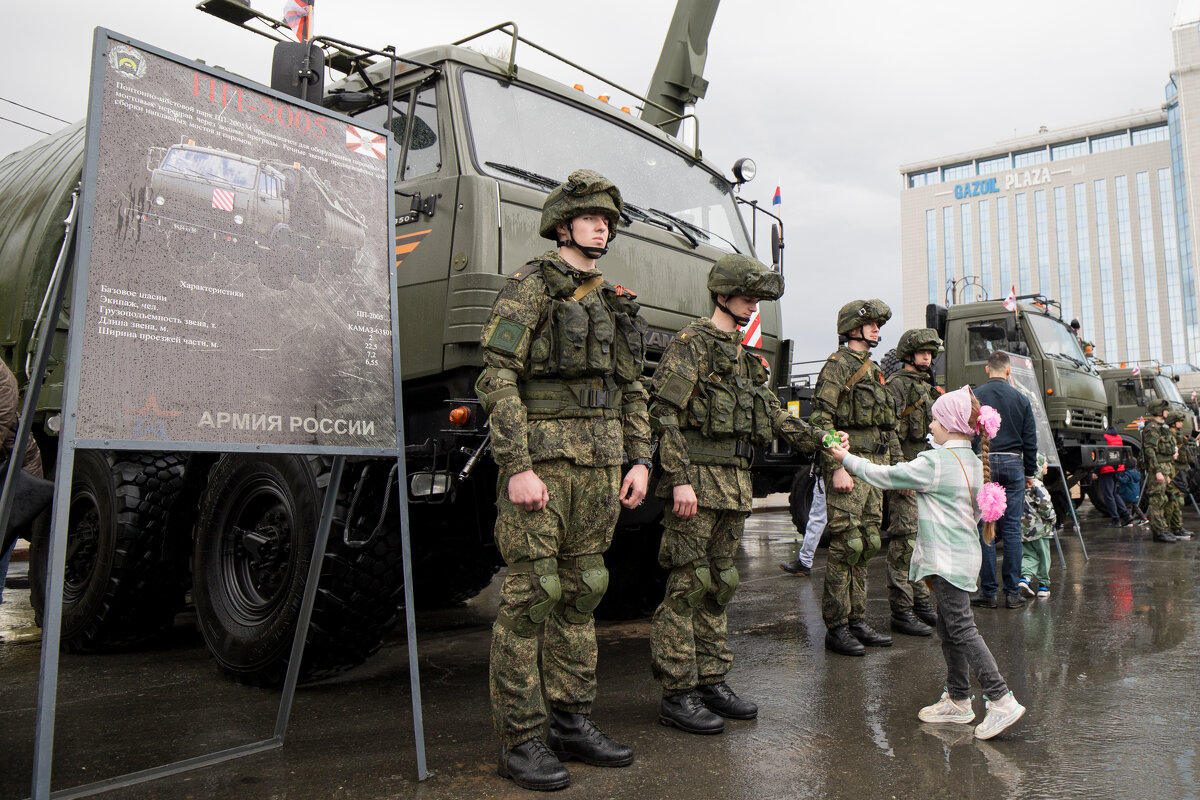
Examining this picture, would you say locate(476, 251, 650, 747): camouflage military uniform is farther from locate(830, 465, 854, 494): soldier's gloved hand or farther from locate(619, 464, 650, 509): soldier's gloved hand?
locate(830, 465, 854, 494): soldier's gloved hand

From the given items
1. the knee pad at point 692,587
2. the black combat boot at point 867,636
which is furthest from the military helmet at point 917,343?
the knee pad at point 692,587

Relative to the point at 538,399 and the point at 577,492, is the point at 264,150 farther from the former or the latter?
the point at 577,492

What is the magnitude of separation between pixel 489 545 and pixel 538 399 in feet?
3.60

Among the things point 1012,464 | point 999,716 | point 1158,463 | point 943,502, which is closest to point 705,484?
point 943,502

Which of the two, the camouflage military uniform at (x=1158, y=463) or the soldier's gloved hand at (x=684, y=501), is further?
the camouflage military uniform at (x=1158, y=463)

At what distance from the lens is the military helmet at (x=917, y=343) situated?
19.4 feet

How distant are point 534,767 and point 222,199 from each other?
82.9 inches

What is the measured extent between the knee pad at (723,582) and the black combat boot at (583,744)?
0.78m

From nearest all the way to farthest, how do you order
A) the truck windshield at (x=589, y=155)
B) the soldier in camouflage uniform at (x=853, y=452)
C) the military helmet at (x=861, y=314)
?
the truck windshield at (x=589, y=155) < the soldier in camouflage uniform at (x=853, y=452) < the military helmet at (x=861, y=314)

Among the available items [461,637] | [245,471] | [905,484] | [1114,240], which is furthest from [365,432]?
[1114,240]

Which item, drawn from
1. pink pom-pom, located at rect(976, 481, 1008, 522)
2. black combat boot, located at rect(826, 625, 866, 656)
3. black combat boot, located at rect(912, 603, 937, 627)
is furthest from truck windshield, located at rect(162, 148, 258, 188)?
black combat boot, located at rect(912, 603, 937, 627)

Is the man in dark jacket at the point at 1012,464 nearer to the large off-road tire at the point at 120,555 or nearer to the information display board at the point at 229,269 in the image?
the information display board at the point at 229,269

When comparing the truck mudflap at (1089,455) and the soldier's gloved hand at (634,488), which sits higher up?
the truck mudflap at (1089,455)

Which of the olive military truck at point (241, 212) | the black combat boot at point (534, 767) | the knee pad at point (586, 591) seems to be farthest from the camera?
the knee pad at point (586, 591)
